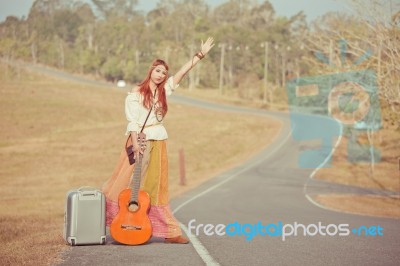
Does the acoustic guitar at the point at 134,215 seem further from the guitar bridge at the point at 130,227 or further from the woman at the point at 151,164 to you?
the woman at the point at 151,164

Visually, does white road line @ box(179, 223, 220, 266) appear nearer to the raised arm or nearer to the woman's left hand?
the raised arm

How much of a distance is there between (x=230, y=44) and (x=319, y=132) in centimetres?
5030

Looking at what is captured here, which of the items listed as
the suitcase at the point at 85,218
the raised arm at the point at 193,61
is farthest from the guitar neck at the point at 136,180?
the raised arm at the point at 193,61

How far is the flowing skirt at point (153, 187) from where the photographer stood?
747 cm

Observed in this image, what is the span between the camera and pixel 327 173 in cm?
3278

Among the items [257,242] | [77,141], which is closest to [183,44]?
[77,141]

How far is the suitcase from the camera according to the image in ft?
24.0

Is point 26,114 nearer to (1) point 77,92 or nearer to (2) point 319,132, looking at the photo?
(1) point 77,92

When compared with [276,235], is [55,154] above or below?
below

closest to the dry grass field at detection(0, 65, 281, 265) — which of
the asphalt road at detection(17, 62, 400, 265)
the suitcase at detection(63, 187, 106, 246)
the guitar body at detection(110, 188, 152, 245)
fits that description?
the asphalt road at detection(17, 62, 400, 265)

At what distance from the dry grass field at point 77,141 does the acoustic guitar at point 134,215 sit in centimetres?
653

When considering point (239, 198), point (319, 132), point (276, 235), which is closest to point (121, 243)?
point (276, 235)

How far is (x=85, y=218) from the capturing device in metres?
7.32

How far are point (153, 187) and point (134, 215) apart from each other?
0.48m
